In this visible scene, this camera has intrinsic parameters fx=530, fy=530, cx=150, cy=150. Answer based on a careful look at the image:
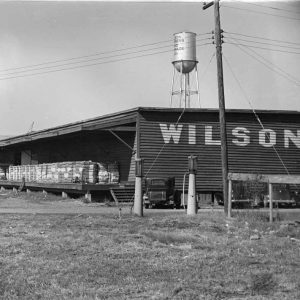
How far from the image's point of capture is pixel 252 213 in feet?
49.2

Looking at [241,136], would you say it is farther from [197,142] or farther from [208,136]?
[197,142]

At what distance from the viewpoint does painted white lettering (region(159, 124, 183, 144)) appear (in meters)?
26.2

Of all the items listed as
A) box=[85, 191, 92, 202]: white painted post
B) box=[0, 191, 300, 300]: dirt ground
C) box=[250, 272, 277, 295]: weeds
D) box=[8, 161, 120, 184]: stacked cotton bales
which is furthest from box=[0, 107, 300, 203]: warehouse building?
box=[250, 272, 277, 295]: weeds

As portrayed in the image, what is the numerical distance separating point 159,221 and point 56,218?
278 centimetres

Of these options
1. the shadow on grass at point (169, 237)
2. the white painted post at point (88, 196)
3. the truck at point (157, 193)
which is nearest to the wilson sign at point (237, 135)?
the truck at point (157, 193)

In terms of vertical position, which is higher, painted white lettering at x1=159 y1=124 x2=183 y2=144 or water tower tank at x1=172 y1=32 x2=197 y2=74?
water tower tank at x1=172 y1=32 x2=197 y2=74

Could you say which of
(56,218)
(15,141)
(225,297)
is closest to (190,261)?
(225,297)

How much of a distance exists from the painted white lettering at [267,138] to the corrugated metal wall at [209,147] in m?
0.05

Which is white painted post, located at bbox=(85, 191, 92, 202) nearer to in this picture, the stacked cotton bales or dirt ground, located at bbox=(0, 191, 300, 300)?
the stacked cotton bales

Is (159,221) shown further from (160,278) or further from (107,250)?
(160,278)

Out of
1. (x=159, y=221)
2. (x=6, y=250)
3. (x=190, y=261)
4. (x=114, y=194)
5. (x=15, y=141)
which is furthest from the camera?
(x=15, y=141)

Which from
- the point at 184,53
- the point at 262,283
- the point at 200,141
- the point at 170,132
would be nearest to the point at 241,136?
the point at 200,141

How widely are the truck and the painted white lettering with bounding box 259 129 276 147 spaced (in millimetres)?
6645

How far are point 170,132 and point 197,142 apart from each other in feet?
4.85
